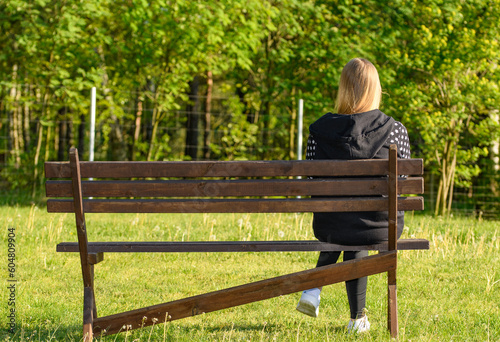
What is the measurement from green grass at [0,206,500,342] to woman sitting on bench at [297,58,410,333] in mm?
221

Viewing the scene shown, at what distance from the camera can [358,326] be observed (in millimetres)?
3416

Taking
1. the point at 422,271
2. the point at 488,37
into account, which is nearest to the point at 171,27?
the point at 488,37

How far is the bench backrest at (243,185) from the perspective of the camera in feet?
9.79

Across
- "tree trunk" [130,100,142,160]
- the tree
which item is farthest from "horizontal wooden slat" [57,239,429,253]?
"tree trunk" [130,100,142,160]

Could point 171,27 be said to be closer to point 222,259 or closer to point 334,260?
point 222,259

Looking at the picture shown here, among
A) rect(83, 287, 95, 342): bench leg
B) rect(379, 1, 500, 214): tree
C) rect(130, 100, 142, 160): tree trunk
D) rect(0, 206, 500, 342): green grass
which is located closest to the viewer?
rect(83, 287, 95, 342): bench leg

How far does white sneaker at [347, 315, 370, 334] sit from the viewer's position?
340 cm

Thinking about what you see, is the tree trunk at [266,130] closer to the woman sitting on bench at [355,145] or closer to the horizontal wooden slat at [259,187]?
the woman sitting on bench at [355,145]

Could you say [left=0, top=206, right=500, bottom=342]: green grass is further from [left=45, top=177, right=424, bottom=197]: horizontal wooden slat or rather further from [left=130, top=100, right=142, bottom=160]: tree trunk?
[left=130, top=100, right=142, bottom=160]: tree trunk

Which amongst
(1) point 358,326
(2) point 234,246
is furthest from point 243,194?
(1) point 358,326

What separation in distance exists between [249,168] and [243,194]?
134 mm

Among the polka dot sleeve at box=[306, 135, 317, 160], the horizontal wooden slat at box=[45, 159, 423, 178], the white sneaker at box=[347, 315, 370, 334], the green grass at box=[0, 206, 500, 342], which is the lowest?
the green grass at box=[0, 206, 500, 342]

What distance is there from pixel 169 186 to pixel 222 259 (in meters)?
2.81

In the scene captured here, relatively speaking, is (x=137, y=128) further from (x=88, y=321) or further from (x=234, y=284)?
(x=88, y=321)
